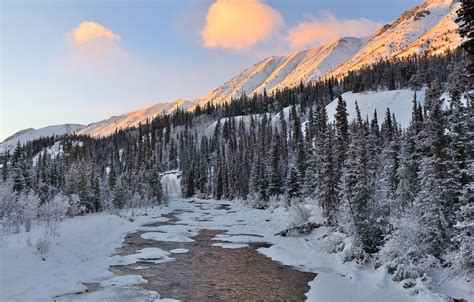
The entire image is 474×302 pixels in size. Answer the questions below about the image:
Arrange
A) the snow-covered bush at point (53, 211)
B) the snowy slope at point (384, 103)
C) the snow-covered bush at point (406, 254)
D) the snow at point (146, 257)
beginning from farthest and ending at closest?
the snowy slope at point (384, 103)
the snow-covered bush at point (53, 211)
the snow at point (146, 257)
the snow-covered bush at point (406, 254)

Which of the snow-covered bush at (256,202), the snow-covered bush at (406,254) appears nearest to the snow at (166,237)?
the snow-covered bush at (406,254)

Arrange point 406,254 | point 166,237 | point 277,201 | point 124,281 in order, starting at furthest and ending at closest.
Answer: point 277,201 < point 166,237 < point 406,254 < point 124,281

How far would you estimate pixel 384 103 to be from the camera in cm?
13550

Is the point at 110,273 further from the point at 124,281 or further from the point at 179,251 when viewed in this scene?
the point at 179,251

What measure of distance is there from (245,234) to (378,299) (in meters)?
18.7

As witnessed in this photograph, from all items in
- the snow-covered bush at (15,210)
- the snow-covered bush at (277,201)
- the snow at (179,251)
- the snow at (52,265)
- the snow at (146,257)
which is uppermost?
the snow-covered bush at (15,210)

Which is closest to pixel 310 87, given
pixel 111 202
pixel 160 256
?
pixel 111 202

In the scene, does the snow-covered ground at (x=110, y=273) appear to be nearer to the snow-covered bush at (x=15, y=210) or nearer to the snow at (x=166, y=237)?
the snow-covered bush at (x=15, y=210)

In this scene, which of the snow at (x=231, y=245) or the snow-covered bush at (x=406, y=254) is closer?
the snow-covered bush at (x=406, y=254)

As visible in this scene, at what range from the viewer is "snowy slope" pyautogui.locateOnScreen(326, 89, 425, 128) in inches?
4953

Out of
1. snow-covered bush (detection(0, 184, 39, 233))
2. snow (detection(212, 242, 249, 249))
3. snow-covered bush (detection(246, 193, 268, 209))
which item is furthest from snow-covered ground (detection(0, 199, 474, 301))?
snow-covered bush (detection(246, 193, 268, 209))

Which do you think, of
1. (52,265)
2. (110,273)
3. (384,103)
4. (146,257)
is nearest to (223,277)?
(110,273)

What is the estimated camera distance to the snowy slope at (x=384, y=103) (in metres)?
126

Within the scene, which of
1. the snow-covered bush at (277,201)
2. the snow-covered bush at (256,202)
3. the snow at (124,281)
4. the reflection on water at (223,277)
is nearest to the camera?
the reflection on water at (223,277)
